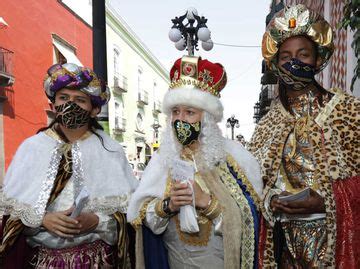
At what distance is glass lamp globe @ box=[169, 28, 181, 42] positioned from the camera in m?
11.9

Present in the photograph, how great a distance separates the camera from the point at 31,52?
17.1 m

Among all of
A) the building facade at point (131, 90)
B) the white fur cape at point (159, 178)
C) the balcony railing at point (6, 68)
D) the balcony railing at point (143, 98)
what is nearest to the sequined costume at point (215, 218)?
the white fur cape at point (159, 178)

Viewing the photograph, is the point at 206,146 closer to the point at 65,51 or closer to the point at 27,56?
the point at 27,56

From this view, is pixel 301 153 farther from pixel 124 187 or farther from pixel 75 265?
pixel 75 265

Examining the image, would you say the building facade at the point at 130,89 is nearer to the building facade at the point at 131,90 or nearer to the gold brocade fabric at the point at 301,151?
the building facade at the point at 131,90

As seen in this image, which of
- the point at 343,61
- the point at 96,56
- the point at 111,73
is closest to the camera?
the point at 96,56

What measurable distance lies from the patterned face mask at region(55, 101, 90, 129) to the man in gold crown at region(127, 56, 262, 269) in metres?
0.61

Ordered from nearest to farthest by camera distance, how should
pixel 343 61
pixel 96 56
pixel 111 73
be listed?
pixel 96 56, pixel 343 61, pixel 111 73

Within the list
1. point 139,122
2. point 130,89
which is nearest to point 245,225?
point 130,89

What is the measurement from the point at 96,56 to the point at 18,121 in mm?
12419

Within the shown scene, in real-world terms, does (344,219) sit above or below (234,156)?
below

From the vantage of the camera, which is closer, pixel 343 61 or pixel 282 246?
pixel 282 246

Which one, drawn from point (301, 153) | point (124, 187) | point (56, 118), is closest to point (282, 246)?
point (301, 153)

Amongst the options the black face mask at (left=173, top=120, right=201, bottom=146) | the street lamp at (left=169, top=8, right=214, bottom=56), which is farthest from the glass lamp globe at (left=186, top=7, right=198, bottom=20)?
the black face mask at (left=173, top=120, right=201, bottom=146)
